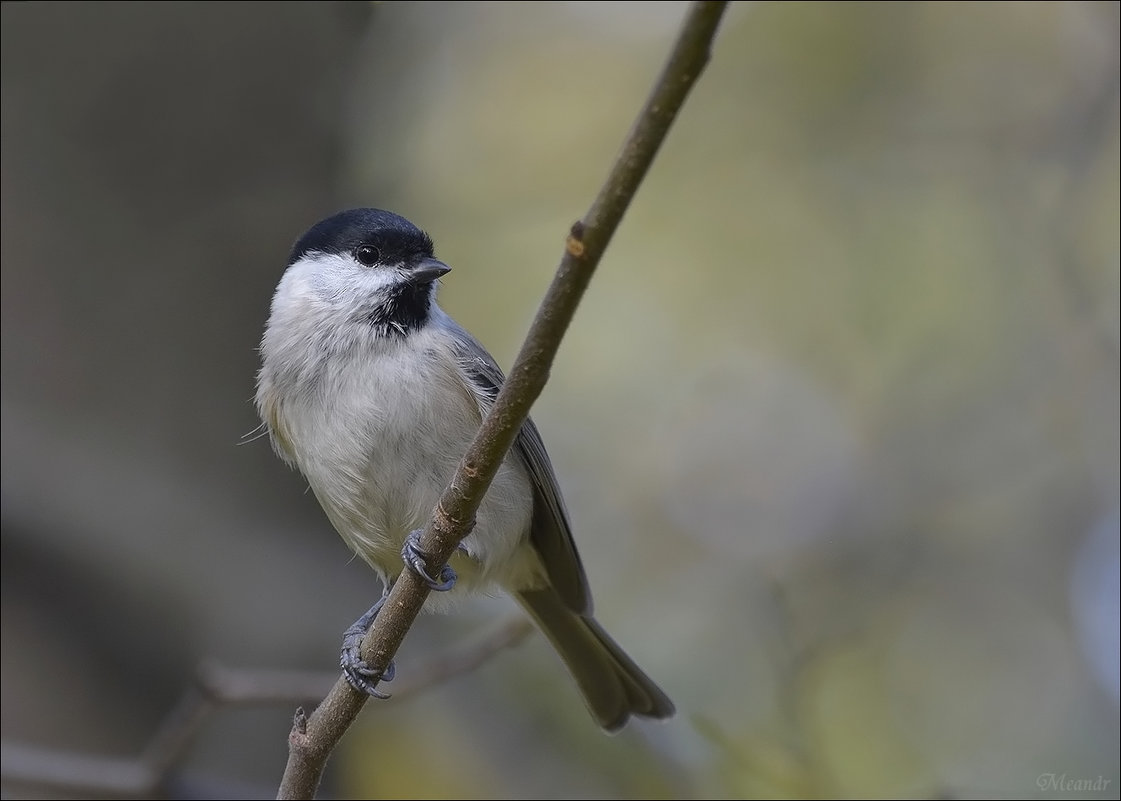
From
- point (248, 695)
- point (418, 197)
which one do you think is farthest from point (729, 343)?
point (248, 695)

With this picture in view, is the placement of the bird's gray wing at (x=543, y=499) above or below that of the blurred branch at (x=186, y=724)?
above

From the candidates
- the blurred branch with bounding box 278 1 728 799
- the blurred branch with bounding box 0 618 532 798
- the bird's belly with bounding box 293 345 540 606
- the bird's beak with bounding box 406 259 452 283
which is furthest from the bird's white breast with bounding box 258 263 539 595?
the blurred branch with bounding box 278 1 728 799

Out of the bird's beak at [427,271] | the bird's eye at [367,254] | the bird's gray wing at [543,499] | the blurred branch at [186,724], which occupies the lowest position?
the blurred branch at [186,724]

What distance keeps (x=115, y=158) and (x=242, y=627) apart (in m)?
1.91

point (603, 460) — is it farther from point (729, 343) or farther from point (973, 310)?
point (973, 310)

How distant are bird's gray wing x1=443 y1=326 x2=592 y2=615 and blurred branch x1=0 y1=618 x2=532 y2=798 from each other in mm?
218

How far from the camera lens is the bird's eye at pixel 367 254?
2.87m

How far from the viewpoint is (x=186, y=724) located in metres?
2.53

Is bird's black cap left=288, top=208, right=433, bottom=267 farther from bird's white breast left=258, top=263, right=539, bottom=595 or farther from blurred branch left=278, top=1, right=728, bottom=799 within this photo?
blurred branch left=278, top=1, right=728, bottom=799

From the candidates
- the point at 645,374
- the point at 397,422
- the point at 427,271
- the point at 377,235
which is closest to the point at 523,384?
the point at 397,422

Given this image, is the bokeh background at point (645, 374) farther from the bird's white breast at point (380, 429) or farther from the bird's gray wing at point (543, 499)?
the bird's white breast at point (380, 429)

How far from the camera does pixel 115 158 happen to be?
13.1ft

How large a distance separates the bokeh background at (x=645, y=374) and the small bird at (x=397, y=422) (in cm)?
75

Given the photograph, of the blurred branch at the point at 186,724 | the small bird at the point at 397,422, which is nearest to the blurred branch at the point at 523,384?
the small bird at the point at 397,422
